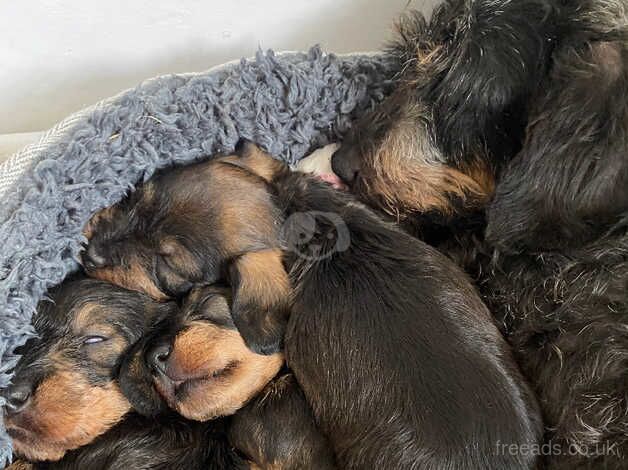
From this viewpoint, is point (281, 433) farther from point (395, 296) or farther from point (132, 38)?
point (132, 38)

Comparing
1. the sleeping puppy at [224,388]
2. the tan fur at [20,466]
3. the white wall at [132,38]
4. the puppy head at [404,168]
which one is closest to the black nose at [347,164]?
the puppy head at [404,168]

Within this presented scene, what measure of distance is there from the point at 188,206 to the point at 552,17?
0.87 meters

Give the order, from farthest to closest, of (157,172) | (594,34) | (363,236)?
(157,172) → (363,236) → (594,34)

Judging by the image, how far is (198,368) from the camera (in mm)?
1578

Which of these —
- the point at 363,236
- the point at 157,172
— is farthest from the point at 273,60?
the point at 363,236

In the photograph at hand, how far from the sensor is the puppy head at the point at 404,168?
1696 mm

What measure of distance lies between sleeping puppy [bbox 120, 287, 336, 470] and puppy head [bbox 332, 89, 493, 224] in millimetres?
434

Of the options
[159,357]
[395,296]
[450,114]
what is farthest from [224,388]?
[450,114]

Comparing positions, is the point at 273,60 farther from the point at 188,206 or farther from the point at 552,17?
the point at 552,17

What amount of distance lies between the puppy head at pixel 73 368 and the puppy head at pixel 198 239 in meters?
0.06

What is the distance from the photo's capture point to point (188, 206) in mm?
1649

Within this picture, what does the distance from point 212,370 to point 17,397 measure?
40cm

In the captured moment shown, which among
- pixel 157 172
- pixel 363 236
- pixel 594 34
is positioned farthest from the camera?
pixel 157 172

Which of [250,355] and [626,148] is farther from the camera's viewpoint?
[250,355]
